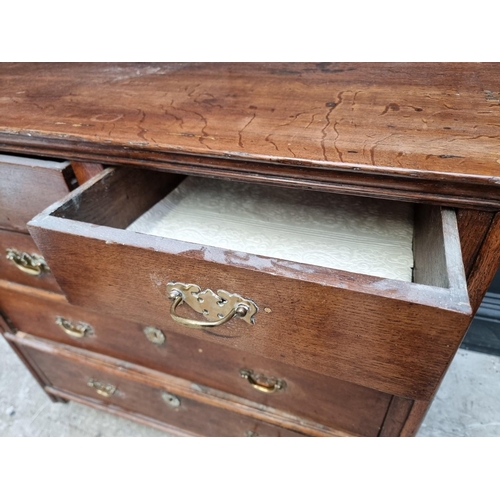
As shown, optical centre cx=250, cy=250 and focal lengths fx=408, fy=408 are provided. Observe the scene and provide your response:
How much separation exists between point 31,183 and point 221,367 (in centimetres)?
38

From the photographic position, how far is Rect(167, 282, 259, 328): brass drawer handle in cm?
39

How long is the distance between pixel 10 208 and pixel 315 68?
1.60ft

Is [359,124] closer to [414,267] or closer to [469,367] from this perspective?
[414,267]

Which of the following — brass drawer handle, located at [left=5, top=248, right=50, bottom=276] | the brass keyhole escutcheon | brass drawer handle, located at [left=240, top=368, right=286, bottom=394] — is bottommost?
brass drawer handle, located at [left=240, top=368, right=286, bottom=394]

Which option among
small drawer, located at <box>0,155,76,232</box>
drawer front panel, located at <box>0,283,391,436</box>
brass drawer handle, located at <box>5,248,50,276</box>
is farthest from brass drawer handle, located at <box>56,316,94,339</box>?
small drawer, located at <box>0,155,76,232</box>

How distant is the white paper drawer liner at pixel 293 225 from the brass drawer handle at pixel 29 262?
0.65 ft

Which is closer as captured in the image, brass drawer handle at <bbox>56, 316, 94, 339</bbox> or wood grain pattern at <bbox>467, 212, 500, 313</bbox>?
wood grain pattern at <bbox>467, 212, 500, 313</bbox>

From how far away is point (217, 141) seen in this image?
0.45 m

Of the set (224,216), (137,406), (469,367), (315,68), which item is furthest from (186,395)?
(469,367)

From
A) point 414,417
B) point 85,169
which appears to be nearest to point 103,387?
point 85,169

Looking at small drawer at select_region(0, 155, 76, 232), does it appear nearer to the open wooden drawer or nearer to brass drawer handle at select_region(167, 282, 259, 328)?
the open wooden drawer

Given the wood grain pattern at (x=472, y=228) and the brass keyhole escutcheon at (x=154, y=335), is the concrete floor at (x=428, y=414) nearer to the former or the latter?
the brass keyhole escutcheon at (x=154, y=335)

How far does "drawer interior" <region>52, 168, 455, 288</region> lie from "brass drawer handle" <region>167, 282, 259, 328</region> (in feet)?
0.27

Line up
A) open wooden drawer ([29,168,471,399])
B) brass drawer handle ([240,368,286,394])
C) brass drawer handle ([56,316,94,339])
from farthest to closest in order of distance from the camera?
brass drawer handle ([56,316,94,339])
brass drawer handle ([240,368,286,394])
open wooden drawer ([29,168,471,399])
